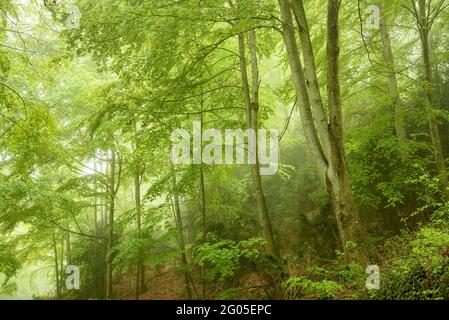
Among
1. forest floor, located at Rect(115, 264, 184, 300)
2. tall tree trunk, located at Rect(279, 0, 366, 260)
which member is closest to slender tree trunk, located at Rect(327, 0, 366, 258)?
tall tree trunk, located at Rect(279, 0, 366, 260)

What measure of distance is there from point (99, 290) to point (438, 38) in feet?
45.1

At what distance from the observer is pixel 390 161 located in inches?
344

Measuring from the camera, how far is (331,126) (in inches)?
184

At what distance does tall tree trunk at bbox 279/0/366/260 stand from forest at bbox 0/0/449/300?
0.02 m

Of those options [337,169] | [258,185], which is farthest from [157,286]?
[337,169]

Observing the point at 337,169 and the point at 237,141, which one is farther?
the point at 237,141

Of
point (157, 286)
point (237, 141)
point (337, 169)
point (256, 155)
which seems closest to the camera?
point (337, 169)

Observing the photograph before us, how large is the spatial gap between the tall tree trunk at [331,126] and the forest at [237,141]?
0.02 metres

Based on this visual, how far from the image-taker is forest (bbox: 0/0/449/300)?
4625 mm

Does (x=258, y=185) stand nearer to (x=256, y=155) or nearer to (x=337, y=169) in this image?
(x=256, y=155)

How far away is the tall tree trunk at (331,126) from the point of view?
14.7ft

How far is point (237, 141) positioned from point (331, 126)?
2950mm
